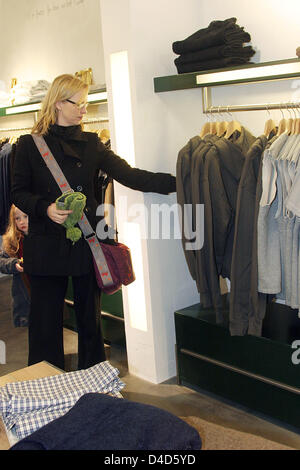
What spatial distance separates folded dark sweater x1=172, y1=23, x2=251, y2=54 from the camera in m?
2.56

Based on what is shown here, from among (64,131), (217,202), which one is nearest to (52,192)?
(64,131)

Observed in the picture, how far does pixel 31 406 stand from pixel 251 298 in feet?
4.12

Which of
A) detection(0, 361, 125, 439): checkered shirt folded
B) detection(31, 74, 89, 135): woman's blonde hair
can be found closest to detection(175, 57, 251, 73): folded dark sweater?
detection(31, 74, 89, 135): woman's blonde hair

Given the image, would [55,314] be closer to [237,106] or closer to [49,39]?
[237,106]

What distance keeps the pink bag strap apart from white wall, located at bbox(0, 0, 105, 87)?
172 cm

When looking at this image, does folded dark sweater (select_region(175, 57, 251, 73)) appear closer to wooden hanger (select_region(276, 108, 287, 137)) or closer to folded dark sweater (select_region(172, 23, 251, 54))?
folded dark sweater (select_region(172, 23, 251, 54))

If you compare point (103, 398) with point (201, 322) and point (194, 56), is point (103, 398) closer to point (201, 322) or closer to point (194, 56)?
point (201, 322)

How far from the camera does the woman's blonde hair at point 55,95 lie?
254 cm

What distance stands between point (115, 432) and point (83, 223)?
→ 5.09 feet

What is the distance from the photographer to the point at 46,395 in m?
1.48

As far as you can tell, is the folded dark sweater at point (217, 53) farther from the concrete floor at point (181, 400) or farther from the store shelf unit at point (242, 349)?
the concrete floor at point (181, 400)

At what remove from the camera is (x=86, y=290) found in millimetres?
2711

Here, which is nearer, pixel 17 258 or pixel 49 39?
pixel 17 258

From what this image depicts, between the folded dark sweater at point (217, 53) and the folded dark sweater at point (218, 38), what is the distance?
2cm
